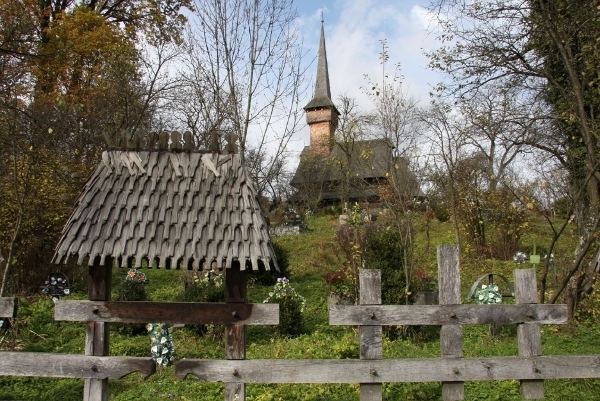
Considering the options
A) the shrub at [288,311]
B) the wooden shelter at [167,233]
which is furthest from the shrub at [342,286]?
the wooden shelter at [167,233]

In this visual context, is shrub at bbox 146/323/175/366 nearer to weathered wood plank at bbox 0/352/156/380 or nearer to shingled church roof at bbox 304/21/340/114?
weathered wood plank at bbox 0/352/156/380

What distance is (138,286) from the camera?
10852 millimetres

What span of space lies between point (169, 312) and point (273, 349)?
3909mm

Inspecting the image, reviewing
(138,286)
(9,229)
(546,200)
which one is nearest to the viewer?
(138,286)

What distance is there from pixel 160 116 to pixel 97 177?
16.6 m

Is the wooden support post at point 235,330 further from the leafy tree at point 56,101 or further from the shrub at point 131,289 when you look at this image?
the shrub at point 131,289

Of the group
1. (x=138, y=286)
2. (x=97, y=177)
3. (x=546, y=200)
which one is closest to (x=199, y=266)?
(x=97, y=177)

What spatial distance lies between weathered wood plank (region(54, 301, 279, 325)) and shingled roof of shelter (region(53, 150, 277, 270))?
446 mm

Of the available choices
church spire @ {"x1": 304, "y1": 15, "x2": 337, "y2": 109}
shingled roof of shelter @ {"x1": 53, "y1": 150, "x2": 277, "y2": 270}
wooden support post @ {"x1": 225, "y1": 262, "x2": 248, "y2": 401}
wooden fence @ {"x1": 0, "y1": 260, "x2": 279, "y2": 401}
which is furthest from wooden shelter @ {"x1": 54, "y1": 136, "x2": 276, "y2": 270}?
church spire @ {"x1": 304, "y1": 15, "x2": 337, "y2": 109}

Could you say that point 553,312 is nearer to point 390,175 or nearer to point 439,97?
point 390,175

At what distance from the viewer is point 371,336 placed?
17.1 ft

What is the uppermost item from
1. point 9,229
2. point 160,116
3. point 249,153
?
point 160,116

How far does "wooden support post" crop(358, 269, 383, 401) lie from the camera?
5.18 m

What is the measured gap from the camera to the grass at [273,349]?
6516mm
